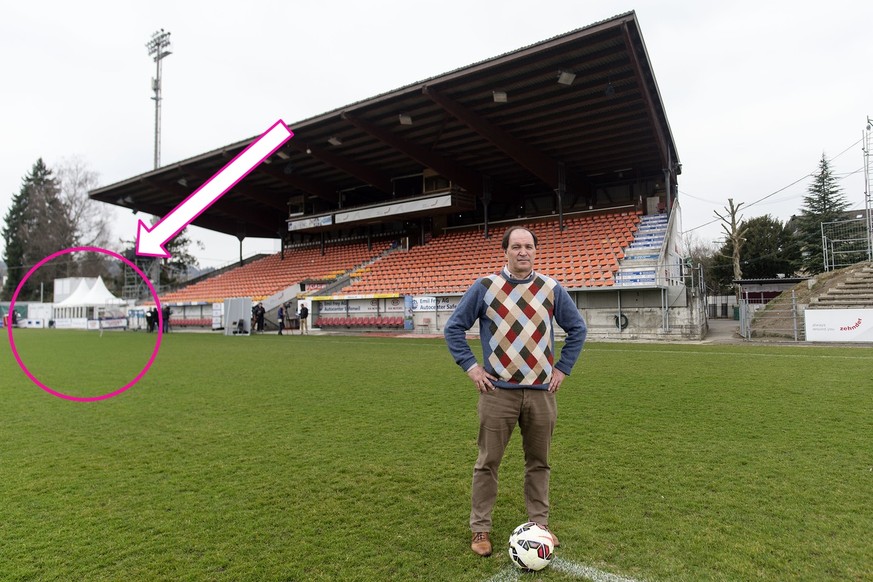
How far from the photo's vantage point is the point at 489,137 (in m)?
21.5

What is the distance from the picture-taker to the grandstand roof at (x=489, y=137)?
58.2ft

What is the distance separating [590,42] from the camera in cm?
1644

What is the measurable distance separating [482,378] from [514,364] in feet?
0.67

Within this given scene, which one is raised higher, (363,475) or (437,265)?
(437,265)

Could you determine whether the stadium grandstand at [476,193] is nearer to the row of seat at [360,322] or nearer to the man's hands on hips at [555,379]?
the row of seat at [360,322]

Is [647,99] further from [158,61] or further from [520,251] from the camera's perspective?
[158,61]

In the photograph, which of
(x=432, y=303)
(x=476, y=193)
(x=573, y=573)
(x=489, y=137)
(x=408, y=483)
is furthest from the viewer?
A: (x=476, y=193)

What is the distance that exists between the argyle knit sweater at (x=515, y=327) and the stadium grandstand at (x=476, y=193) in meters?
15.6

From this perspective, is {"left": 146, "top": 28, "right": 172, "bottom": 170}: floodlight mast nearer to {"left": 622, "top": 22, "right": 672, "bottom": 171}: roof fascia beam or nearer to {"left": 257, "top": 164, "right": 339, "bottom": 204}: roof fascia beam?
{"left": 257, "top": 164, "right": 339, "bottom": 204}: roof fascia beam

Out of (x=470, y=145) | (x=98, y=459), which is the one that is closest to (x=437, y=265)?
(x=470, y=145)

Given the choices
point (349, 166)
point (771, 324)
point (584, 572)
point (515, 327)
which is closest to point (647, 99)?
point (771, 324)

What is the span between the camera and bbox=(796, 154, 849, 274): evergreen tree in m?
40.7

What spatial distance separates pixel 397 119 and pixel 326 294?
1045cm

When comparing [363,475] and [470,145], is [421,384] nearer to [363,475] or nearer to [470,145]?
[363,475]
